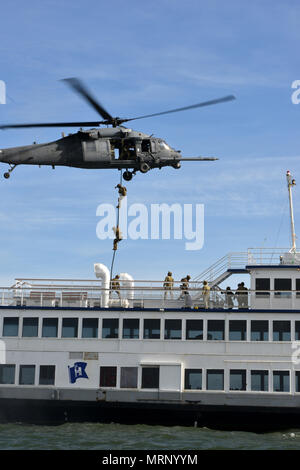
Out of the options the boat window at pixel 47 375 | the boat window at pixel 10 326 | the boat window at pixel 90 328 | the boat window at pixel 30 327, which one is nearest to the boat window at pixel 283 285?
the boat window at pixel 90 328

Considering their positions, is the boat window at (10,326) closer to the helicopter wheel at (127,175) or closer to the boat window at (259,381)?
the helicopter wheel at (127,175)

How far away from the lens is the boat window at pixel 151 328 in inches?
1335

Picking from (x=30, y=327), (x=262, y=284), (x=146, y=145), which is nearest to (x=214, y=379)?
(x=262, y=284)

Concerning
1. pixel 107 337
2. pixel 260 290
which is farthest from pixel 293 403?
pixel 107 337

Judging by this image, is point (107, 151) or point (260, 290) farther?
point (107, 151)

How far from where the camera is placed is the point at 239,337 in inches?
1323

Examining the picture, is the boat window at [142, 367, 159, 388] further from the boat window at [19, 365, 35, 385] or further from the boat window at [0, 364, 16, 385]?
the boat window at [0, 364, 16, 385]

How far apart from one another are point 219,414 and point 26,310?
1042 centimetres

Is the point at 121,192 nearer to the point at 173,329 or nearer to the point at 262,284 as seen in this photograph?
the point at 173,329

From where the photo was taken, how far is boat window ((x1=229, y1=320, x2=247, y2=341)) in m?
33.6

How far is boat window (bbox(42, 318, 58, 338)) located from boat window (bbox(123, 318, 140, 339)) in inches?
131

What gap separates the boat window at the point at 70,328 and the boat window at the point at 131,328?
2.35 meters
